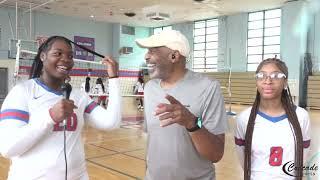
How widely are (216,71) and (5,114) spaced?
18220 mm

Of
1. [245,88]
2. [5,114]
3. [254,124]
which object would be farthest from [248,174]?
[245,88]

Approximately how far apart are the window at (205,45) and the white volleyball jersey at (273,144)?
17583 mm

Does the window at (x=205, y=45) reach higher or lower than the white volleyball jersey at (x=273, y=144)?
higher

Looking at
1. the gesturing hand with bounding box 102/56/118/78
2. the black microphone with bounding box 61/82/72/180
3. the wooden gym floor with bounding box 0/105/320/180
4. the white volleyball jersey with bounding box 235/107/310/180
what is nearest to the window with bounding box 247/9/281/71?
the wooden gym floor with bounding box 0/105/320/180

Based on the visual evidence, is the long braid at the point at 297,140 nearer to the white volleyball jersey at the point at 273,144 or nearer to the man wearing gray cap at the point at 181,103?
→ the white volleyball jersey at the point at 273,144

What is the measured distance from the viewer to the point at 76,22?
21.0m

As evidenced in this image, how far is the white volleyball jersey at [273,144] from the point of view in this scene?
6.13ft

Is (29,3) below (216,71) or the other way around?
the other way around

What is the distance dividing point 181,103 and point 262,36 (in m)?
17.1

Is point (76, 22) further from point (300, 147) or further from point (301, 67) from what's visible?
point (300, 147)

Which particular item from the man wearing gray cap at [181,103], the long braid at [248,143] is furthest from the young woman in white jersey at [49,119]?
the long braid at [248,143]

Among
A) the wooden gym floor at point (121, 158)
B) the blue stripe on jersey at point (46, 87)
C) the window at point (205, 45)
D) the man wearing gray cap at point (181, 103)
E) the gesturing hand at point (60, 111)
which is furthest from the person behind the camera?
the window at point (205, 45)

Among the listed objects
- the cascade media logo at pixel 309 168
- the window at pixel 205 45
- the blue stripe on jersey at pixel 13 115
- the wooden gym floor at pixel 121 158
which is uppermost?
the window at pixel 205 45

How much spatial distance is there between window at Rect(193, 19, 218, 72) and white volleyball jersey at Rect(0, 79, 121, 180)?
58.8 feet
